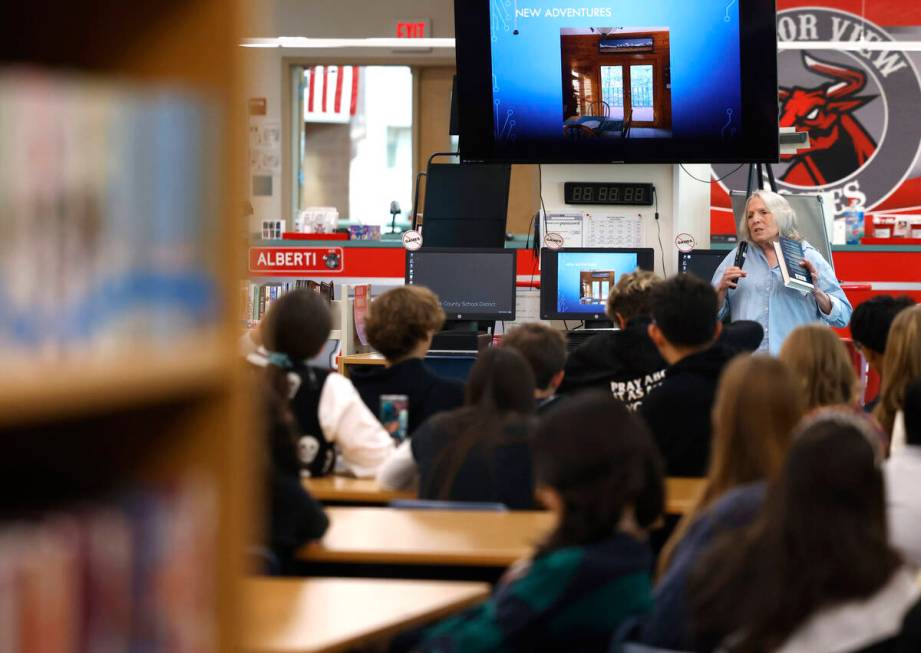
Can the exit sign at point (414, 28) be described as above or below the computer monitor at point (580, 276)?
above

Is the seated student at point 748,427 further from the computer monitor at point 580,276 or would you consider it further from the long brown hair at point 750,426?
the computer monitor at point 580,276

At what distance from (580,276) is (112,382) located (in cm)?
484

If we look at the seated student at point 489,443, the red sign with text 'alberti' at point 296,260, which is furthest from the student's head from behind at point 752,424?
the red sign with text 'alberti' at point 296,260

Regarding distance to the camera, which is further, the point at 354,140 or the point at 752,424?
the point at 354,140

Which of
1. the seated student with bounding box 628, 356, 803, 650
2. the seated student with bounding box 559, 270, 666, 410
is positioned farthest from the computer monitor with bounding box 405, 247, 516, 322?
the seated student with bounding box 628, 356, 803, 650

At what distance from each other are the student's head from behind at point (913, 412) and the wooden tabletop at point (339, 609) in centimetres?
108

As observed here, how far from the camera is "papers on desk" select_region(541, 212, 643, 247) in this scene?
6.30 metres

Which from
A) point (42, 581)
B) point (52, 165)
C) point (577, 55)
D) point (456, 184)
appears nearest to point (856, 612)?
point (42, 581)

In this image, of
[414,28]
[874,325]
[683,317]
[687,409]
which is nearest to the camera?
[687,409]

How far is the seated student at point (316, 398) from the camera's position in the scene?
11.1 ft

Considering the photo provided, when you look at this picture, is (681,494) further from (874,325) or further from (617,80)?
(617,80)

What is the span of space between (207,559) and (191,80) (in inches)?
18.4

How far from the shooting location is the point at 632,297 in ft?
14.8

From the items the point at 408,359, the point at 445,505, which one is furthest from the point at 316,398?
the point at 445,505
